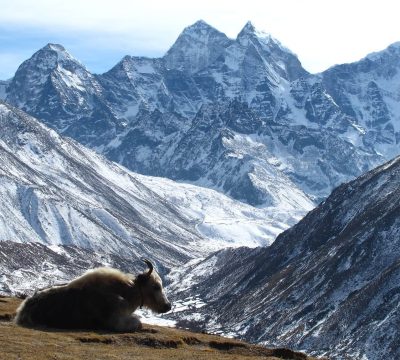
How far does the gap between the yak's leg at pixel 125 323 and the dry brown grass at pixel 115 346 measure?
14.9 inches

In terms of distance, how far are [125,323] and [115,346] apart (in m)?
2.06

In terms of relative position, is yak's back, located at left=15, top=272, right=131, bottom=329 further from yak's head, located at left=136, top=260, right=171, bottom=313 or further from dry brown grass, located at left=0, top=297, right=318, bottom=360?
yak's head, located at left=136, top=260, right=171, bottom=313

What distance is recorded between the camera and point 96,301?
28359 millimetres

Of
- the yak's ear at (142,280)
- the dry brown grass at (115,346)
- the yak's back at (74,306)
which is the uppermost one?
the yak's ear at (142,280)

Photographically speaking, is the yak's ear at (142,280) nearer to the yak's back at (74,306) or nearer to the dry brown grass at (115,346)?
the yak's back at (74,306)

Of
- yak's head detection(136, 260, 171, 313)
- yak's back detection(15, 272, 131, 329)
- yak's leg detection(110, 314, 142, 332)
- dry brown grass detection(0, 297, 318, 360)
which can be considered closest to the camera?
dry brown grass detection(0, 297, 318, 360)

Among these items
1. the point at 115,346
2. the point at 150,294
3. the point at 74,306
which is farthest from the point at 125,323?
the point at 74,306

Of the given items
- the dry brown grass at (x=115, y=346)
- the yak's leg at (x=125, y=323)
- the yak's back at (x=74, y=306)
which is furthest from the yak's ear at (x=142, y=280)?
the dry brown grass at (x=115, y=346)

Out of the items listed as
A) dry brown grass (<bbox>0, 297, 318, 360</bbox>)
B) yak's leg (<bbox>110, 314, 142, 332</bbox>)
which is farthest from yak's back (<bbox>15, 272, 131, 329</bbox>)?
dry brown grass (<bbox>0, 297, 318, 360</bbox>)

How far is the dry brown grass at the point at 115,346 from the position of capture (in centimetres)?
2488

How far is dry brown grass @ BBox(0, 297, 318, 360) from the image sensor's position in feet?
81.6

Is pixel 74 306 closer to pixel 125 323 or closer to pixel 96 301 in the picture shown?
pixel 96 301

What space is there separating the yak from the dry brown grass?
2.12 feet

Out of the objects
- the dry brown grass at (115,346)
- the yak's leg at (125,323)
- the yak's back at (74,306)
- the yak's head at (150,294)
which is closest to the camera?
the dry brown grass at (115,346)
